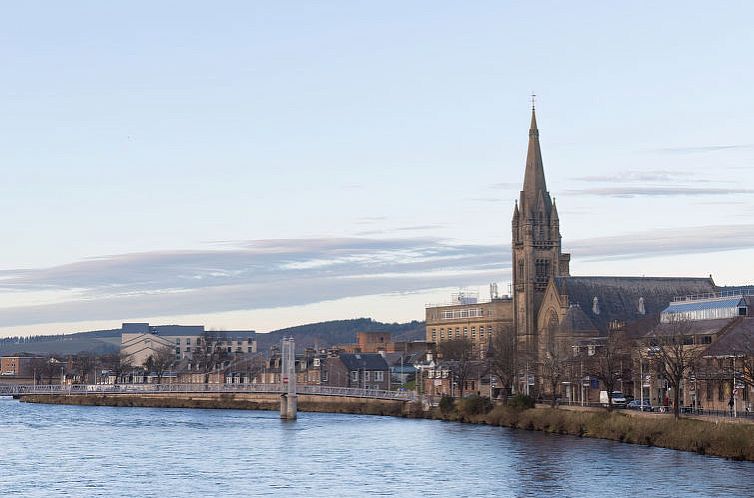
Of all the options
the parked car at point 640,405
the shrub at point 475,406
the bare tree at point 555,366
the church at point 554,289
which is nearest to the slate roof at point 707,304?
the church at point 554,289

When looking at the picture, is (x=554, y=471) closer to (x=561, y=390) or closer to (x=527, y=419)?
(x=527, y=419)

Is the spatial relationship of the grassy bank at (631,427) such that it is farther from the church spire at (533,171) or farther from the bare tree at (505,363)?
the church spire at (533,171)

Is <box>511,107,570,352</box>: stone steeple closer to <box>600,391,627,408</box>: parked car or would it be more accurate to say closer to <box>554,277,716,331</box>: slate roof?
<box>554,277,716,331</box>: slate roof

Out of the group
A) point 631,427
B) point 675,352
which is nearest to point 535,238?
point 675,352

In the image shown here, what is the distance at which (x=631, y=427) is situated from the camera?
9319cm

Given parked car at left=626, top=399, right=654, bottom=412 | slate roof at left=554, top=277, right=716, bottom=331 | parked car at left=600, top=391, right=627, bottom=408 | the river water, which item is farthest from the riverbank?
slate roof at left=554, top=277, right=716, bottom=331

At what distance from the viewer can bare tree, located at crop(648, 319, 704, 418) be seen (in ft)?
309

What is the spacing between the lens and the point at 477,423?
12369cm

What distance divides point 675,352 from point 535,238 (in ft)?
263

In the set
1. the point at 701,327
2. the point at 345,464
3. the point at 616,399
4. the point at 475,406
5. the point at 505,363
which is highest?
the point at 701,327

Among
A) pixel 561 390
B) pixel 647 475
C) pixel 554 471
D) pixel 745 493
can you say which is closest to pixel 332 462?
pixel 554 471

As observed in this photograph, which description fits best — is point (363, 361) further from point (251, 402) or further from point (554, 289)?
point (554, 289)

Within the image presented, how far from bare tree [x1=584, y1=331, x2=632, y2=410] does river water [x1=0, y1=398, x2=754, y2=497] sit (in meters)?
Answer: 12.5

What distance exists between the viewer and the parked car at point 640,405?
10494cm
